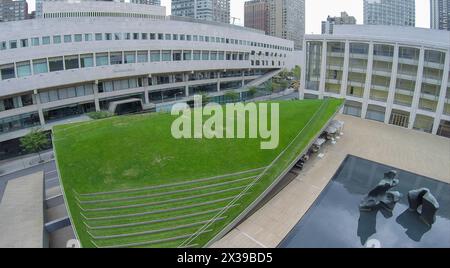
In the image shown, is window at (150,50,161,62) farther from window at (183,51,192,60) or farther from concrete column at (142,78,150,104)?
window at (183,51,192,60)

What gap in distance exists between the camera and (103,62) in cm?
3919

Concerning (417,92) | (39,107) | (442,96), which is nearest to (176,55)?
(39,107)

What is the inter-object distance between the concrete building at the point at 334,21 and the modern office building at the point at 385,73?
47829 millimetres

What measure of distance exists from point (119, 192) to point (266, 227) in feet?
28.9

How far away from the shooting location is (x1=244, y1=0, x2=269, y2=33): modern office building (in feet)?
452

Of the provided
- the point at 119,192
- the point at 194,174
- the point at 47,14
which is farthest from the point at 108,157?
the point at 47,14

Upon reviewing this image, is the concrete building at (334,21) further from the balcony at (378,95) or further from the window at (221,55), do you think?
the balcony at (378,95)

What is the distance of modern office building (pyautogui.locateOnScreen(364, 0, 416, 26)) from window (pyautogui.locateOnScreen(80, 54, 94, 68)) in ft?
375

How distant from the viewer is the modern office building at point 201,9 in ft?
367

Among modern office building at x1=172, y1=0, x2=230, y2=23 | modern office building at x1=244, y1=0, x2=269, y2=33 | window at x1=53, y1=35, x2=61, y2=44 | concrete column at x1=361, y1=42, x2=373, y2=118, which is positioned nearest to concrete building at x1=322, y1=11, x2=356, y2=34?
modern office building at x1=244, y1=0, x2=269, y2=33

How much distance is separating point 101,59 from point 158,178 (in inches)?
1123

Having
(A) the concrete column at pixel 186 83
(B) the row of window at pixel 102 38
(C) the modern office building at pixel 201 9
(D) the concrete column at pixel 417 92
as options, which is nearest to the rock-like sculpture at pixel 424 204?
(D) the concrete column at pixel 417 92
